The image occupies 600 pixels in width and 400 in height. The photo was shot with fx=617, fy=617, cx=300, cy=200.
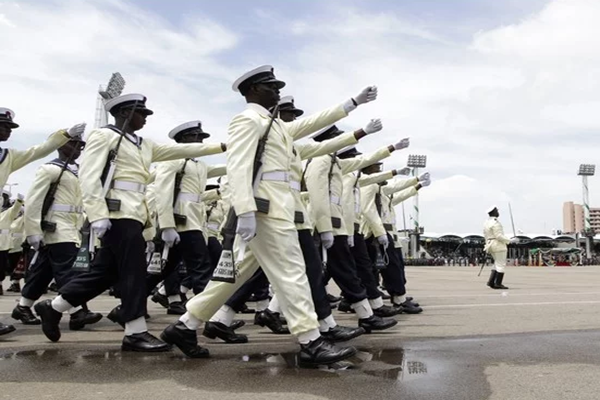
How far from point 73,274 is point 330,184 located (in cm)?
283

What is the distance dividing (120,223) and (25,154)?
5.89 ft

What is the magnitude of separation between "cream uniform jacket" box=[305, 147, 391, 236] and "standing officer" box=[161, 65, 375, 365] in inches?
48.1

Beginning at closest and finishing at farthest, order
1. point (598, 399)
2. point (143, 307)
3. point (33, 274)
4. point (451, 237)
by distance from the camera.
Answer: point (598, 399) → point (143, 307) → point (33, 274) → point (451, 237)

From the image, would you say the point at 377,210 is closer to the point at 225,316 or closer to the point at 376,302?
the point at 376,302

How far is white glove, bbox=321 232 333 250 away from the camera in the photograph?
5.78 m

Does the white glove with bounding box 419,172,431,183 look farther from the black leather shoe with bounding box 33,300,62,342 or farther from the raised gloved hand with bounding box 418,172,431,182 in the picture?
the black leather shoe with bounding box 33,300,62,342

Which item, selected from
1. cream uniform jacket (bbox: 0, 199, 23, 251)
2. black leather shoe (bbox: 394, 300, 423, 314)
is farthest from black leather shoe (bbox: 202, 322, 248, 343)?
cream uniform jacket (bbox: 0, 199, 23, 251)

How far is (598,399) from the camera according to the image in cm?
328

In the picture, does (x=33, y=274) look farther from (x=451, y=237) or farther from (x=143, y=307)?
(x=451, y=237)

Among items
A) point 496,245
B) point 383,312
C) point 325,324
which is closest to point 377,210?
point 383,312

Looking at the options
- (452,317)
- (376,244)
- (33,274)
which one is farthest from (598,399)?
(33,274)

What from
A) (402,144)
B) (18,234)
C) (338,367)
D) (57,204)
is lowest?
(338,367)

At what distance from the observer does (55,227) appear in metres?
6.60

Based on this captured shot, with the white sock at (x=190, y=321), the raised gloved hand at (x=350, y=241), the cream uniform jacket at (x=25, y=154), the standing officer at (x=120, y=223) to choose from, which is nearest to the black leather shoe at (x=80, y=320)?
the standing officer at (x=120, y=223)
